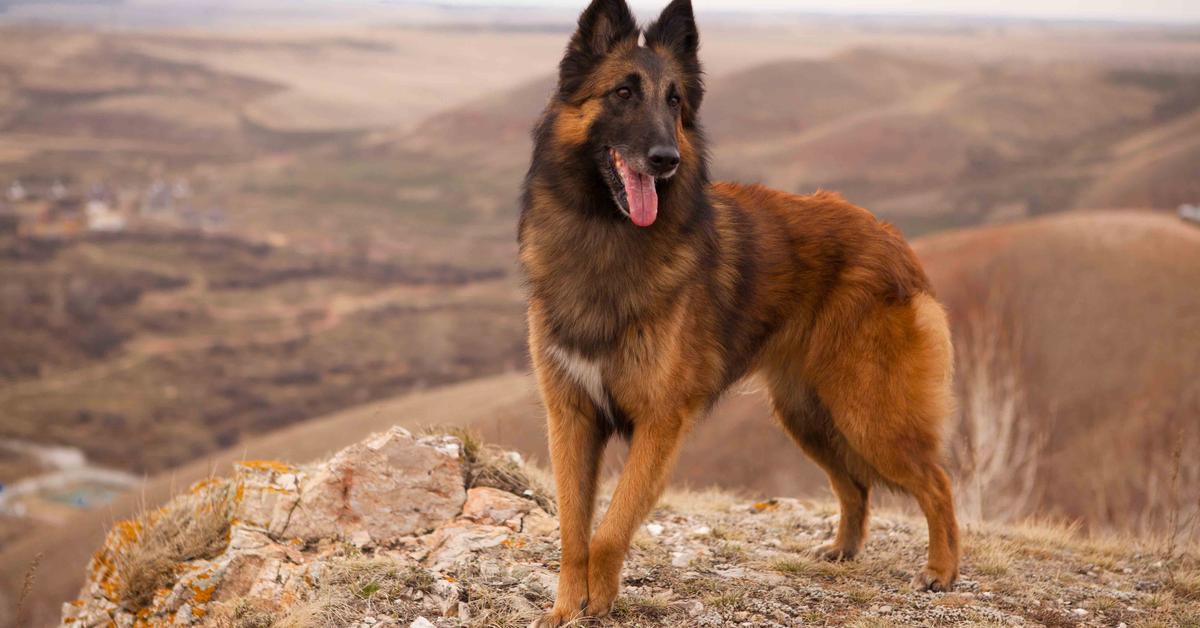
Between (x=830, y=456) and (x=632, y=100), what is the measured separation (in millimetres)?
3199

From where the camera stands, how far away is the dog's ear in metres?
5.94

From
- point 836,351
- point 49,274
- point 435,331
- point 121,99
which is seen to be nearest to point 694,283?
point 836,351

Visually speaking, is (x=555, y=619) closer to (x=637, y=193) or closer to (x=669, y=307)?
(x=669, y=307)

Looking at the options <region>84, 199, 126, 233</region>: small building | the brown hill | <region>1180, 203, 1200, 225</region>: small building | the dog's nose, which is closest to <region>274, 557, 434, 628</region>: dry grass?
the dog's nose

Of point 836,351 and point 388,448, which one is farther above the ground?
point 836,351

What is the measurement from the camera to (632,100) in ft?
18.5

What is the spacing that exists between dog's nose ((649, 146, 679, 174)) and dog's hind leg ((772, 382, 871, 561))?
221 cm

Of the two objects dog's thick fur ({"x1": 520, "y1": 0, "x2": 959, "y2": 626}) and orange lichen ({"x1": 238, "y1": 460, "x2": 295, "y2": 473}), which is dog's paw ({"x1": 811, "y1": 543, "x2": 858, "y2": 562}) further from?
orange lichen ({"x1": 238, "y1": 460, "x2": 295, "y2": 473})

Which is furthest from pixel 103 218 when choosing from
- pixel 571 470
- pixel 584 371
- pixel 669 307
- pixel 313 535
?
pixel 669 307

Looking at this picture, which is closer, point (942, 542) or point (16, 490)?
point (942, 542)

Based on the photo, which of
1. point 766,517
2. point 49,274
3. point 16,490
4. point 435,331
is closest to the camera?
point 766,517

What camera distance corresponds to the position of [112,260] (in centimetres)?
10388

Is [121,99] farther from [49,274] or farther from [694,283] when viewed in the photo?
[694,283]

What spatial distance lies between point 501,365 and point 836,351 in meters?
70.2
